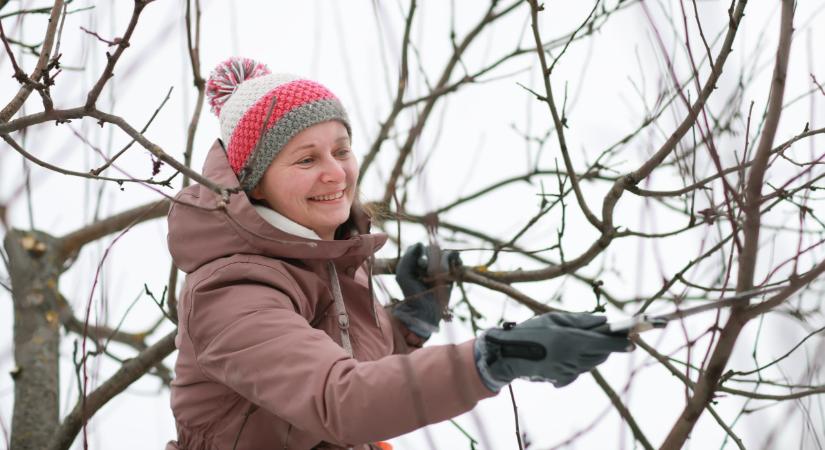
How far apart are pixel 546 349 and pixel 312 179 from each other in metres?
0.84

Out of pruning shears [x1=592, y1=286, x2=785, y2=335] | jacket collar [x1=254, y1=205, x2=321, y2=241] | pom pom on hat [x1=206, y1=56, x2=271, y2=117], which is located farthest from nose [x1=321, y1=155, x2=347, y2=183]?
pruning shears [x1=592, y1=286, x2=785, y2=335]

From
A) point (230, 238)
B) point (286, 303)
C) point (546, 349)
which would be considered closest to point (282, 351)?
point (286, 303)

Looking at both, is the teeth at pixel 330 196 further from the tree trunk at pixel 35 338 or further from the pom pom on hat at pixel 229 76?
the tree trunk at pixel 35 338

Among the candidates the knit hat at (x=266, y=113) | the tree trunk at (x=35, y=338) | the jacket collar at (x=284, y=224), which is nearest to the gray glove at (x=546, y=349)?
the jacket collar at (x=284, y=224)

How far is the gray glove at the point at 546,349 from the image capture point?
141cm

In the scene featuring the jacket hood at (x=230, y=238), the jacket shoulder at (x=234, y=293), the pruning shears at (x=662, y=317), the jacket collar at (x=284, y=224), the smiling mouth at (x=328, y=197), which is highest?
the smiling mouth at (x=328, y=197)

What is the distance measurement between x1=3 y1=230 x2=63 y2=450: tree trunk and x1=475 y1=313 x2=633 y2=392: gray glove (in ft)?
6.59

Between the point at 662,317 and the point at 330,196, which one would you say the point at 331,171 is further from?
the point at 662,317

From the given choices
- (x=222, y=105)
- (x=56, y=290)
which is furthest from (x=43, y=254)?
(x=222, y=105)

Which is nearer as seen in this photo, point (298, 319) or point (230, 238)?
point (298, 319)

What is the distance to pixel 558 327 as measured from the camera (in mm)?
1422

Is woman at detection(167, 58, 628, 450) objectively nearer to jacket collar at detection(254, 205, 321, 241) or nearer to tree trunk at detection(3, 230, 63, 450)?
jacket collar at detection(254, 205, 321, 241)

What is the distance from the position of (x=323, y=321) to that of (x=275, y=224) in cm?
25

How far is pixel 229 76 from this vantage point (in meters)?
2.31
